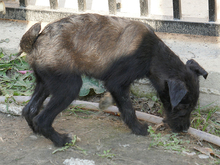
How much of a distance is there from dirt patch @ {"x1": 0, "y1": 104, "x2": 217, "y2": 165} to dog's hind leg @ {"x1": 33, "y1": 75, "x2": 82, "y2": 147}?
0.19 m

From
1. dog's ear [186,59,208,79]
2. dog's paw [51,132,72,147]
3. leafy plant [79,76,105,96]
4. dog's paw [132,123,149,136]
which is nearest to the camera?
dog's paw [51,132,72,147]

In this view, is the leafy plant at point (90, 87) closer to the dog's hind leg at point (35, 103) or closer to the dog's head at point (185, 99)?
the dog's hind leg at point (35, 103)

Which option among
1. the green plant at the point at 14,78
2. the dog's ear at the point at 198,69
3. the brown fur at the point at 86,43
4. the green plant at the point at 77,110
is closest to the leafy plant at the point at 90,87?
the green plant at the point at 77,110

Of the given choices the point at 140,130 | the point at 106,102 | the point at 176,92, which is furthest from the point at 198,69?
the point at 106,102

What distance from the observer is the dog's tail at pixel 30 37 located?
13.1ft

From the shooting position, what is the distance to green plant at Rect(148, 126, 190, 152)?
4.18 meters

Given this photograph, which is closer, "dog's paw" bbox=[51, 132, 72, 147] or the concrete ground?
"dog's paw" bbox=[51, 132, 72, 147]

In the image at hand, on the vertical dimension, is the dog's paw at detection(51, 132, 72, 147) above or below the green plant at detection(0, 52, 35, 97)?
below

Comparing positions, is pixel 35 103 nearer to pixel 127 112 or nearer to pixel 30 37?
pixel 30 37

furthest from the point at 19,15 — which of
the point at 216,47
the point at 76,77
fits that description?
the point at 216,47

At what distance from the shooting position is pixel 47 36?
4082 millimetres

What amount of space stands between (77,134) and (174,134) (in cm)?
136

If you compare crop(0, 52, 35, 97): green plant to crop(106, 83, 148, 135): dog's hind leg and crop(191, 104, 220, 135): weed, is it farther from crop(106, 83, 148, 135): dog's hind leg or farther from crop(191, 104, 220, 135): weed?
crop(191, 104, 220, 135): weed

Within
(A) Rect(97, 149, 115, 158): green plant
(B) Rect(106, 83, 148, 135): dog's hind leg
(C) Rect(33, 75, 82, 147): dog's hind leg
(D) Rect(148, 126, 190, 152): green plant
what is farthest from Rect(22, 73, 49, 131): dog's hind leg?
(D) Rect(148, 126, 190, 152): green plant
